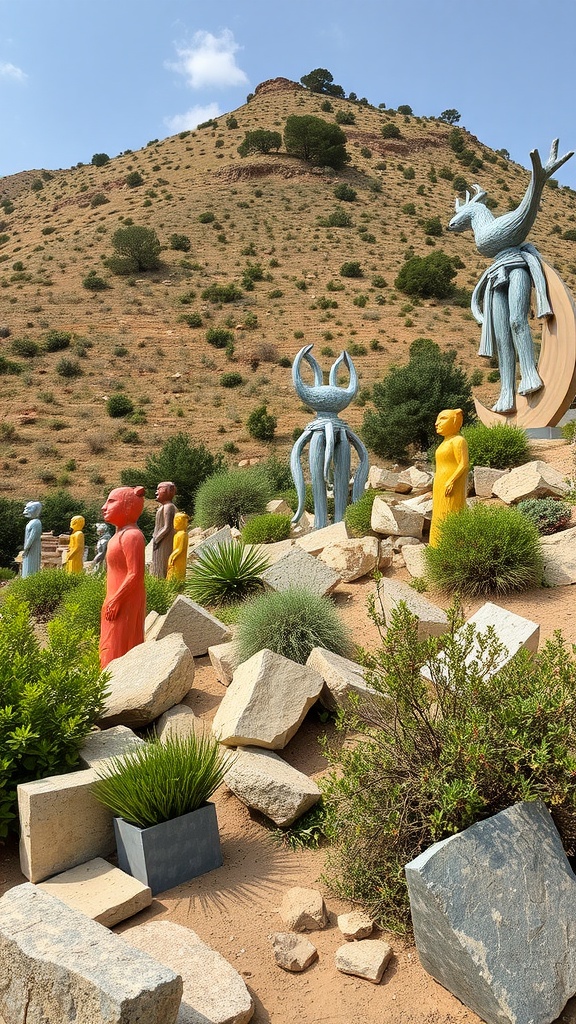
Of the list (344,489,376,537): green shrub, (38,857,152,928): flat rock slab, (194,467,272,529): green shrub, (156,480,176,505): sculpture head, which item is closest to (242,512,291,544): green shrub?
(344,489,376,537): green shrub

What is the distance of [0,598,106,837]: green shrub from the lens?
3592 mm

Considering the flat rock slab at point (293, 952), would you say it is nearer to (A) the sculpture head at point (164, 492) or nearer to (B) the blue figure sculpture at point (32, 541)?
(A) the sculpture head at point (164, 492)

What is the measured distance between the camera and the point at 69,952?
7.04 feet

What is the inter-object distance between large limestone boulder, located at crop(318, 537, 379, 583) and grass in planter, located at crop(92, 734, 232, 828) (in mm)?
4300

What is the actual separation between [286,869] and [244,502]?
10.8 metres

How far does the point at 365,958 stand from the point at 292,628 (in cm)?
296

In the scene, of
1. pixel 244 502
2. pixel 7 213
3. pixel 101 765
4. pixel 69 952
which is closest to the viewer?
Answer: pixel 69 952

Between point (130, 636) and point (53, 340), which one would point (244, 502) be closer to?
point (130, 636)

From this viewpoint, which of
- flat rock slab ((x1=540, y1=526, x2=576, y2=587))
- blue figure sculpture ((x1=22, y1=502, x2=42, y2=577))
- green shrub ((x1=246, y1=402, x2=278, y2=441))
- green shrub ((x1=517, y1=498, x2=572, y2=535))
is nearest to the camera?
flat rock slab ((x1=540, y1=526, x2=576, y2=587))

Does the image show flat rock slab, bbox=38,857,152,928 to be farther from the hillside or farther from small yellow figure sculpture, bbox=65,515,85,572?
the hillside

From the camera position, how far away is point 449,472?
7391mm

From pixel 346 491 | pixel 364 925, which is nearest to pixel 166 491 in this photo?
pixel 346 491

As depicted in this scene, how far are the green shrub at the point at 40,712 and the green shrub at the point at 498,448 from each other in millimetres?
7934

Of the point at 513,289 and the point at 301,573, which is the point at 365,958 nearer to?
the point at 301,573
